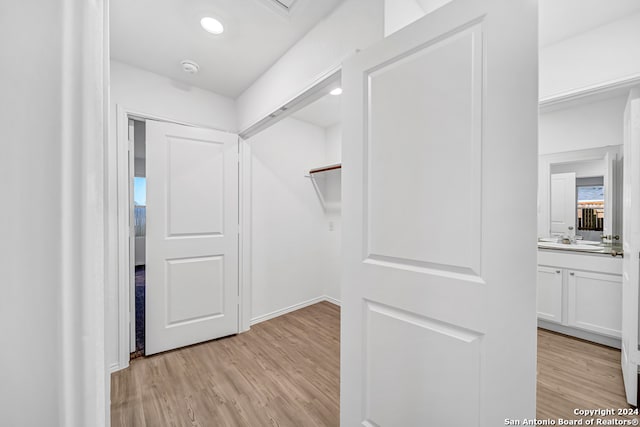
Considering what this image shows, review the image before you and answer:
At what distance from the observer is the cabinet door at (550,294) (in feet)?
8.29

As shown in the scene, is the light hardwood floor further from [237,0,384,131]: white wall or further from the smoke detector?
the smoke detector

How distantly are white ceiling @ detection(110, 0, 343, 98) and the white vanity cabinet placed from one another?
9.91 feet

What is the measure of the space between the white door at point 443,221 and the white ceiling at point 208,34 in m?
0.74

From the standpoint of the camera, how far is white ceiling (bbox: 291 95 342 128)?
9.39 ft

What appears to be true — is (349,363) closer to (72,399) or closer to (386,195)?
(386,195)

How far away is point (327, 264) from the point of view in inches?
143

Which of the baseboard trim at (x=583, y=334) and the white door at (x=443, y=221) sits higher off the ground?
the white door at (x=443, y=221)

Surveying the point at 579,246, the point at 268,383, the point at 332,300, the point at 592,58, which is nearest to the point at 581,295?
the point at 579,246

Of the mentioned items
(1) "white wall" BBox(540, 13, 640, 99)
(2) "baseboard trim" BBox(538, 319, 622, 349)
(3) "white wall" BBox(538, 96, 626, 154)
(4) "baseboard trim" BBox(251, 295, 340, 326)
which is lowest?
(4) "baseboard trim" BBox(251, 295, 340, 326)

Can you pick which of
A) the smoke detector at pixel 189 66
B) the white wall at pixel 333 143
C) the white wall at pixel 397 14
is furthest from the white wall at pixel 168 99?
the white wall at pixel 397 14

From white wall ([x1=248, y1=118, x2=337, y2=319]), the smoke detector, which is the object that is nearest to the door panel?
the smoke detector

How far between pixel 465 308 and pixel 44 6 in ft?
3.68

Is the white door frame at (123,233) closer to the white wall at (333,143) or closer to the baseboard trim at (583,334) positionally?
the white wall at (333,143)

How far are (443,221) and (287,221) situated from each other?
2.49 metres
